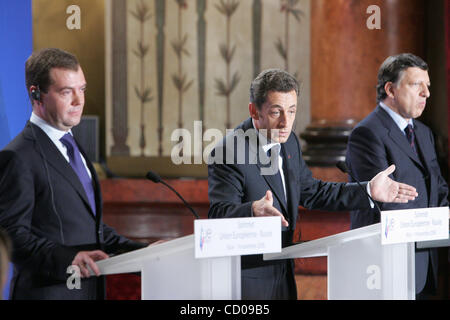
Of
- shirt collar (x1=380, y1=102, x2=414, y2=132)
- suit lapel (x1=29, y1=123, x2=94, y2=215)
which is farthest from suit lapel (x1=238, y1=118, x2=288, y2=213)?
shirt collar (x1=380, y1=102, x2=414, y2=132)

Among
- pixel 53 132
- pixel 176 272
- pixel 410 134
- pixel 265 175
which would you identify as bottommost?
pixel 176 272

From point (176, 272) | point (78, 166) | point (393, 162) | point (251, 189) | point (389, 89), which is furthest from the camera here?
point (389, 89)

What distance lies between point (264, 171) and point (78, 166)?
2.23ft

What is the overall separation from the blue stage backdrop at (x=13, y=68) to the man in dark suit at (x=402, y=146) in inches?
55.4

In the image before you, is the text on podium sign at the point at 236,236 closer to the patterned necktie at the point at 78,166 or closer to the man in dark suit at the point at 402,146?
the patterned necktie at the point at 78,166

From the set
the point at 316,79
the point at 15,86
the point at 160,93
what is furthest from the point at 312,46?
the point at 15,86

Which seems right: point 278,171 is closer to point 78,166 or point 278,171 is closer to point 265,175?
point 265,175

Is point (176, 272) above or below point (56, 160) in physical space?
below

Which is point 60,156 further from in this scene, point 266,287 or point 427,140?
point 427,140

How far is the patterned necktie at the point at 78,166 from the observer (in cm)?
221

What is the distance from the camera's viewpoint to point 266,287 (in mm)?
2393

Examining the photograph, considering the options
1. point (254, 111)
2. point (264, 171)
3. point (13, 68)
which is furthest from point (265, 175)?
point (13, 68)

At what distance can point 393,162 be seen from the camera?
287 centimetres

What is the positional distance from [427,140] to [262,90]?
3.02 ft
